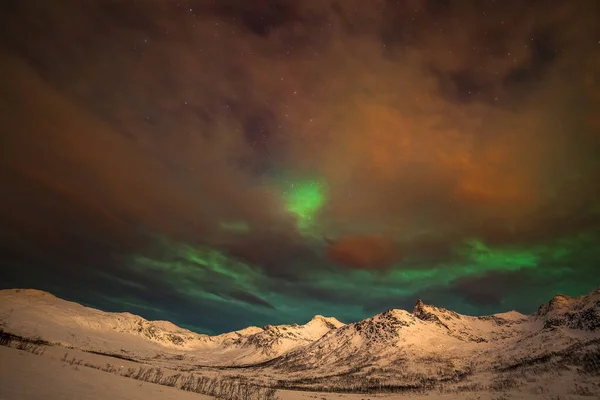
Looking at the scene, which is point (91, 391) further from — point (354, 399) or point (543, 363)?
point (543, 363)

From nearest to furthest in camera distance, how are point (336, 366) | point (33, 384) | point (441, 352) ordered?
point (33, 384)
point (441, 352)
point (336, 366)

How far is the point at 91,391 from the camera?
1197 cm

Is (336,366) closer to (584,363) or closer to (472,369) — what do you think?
(472,369)

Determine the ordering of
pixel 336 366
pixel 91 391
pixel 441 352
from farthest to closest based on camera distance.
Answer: pixel 336 366
pixel 441 352
pixel 91 391

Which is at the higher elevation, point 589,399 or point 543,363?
point 543,363

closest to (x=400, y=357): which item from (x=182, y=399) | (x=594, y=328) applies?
→ (x=594, y=328)

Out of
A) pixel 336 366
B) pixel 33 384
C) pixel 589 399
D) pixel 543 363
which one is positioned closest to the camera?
pixel 33 384

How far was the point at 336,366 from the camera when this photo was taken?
628ft

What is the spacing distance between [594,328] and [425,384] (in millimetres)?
99798

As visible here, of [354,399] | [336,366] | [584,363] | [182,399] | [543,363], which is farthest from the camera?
[336,366]

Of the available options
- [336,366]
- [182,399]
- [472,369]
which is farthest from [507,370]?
[182,399]

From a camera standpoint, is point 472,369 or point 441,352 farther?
point 441,352

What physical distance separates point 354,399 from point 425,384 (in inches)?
3457

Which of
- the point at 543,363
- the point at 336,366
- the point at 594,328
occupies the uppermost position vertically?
the point at 594,328
